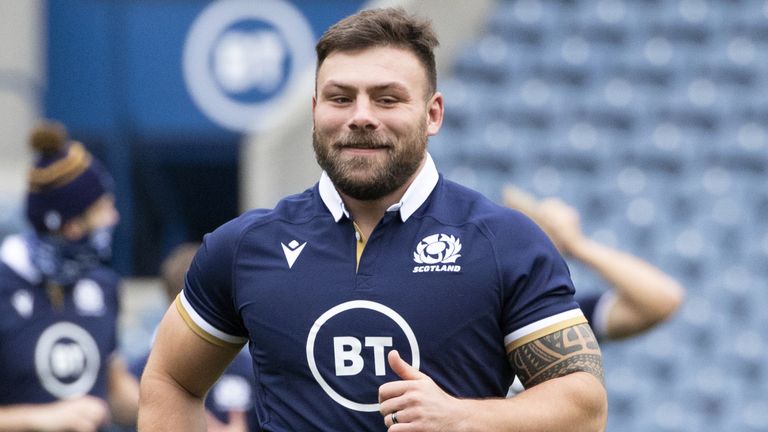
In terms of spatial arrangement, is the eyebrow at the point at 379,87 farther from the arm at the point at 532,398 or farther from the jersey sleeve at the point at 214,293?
the arm at the point at 532,398

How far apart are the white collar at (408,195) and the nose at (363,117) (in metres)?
0.20

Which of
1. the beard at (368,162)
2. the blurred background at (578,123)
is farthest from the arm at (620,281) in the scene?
the blurred background at (578,123)

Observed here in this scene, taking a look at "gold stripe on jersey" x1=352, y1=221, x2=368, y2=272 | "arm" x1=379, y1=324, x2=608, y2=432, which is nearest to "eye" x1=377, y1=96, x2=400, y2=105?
"gold stripe on jersey" x1=352, y1=221, x2=368, y2=272

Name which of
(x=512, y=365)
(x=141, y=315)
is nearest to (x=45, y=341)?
(x=512, y=365)

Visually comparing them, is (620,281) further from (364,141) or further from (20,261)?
(20,261)

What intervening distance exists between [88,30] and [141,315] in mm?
4058

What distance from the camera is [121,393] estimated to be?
18.7 feet

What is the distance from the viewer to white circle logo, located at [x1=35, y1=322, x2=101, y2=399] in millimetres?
5336

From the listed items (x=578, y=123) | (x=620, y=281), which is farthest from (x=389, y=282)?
(x=578, y=123)

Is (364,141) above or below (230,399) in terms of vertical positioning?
above

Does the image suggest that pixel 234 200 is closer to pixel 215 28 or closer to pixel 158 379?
pixel 215 28

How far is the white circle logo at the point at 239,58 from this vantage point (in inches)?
544

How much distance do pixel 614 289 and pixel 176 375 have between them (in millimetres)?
1942

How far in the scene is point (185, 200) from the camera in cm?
1498
